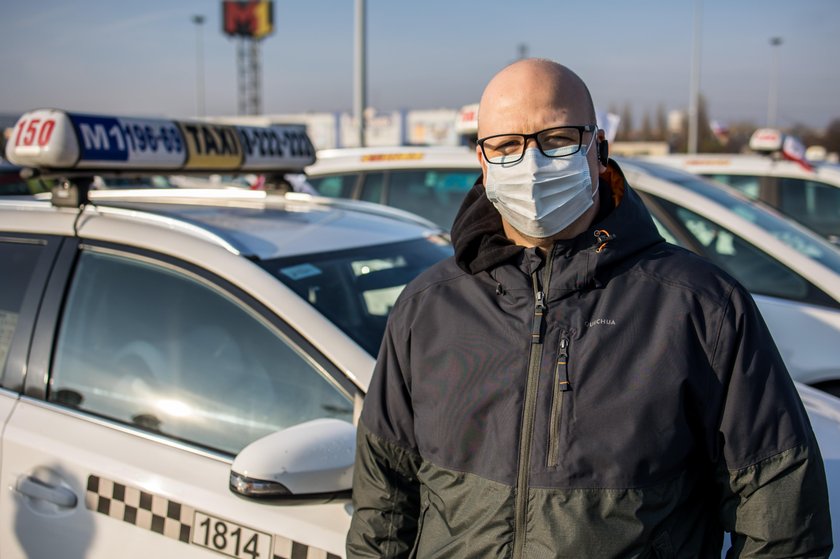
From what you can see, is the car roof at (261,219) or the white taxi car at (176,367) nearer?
the white taxi car at (176,367)

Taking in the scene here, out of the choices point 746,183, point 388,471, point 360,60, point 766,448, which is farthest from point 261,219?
point 360,60

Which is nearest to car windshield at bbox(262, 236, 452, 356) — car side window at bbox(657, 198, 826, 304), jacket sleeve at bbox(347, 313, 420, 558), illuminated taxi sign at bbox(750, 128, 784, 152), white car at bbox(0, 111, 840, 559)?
white car at bbox(0, 111, 840, 559)

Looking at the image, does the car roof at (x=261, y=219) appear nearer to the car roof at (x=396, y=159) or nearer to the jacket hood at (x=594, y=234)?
the jacket hood at (x=594, y=234)

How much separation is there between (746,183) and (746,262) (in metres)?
3.15

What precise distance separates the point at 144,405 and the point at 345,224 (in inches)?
37.1

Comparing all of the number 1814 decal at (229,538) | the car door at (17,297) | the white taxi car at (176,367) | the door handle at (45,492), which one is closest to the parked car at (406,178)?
the white taxi car at (176,367)

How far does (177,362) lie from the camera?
2465 millimetres

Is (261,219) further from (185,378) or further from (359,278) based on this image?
(185,378)

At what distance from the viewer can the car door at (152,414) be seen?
210 cm

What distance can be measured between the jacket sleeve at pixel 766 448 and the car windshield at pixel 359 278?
1.01 m

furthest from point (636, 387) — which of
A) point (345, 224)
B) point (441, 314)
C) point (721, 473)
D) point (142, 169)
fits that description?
point (142, 169)

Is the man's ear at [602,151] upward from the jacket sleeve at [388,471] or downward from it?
upward

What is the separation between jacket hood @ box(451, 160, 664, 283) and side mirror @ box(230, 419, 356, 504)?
546mm

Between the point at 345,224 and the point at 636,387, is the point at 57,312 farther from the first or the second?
the point at 636,387
